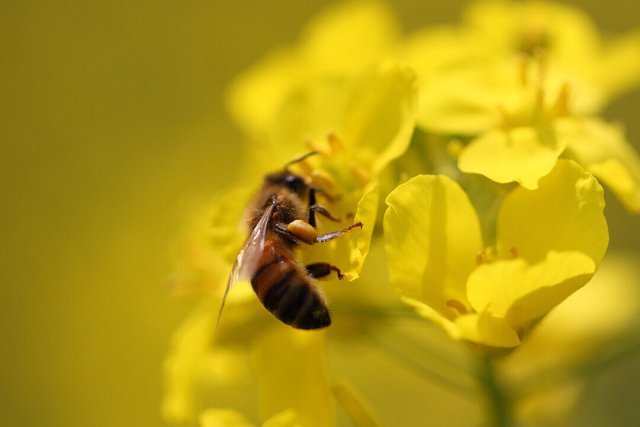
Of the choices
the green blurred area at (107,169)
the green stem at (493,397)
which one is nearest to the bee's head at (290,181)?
the green stem at (493,397)

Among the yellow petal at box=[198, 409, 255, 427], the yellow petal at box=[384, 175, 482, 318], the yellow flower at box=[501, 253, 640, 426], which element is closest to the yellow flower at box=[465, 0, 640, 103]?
the yellow flower at box=[501, 253, 640, 426]

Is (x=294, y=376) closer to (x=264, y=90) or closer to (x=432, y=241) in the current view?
(x=432, y=241)

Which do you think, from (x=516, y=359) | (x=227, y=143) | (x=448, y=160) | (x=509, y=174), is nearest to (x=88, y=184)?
(x=227, y=143)

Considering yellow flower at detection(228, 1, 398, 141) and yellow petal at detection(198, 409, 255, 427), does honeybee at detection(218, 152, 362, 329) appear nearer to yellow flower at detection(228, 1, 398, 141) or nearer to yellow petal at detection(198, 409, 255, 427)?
yellow petal at detection(198, 409, 255, 427)

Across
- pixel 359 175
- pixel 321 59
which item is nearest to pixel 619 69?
pixel 321 59

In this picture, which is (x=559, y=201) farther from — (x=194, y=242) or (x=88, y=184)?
(x=88, y=184)

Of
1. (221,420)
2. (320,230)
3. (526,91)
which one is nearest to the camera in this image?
(221,420)
